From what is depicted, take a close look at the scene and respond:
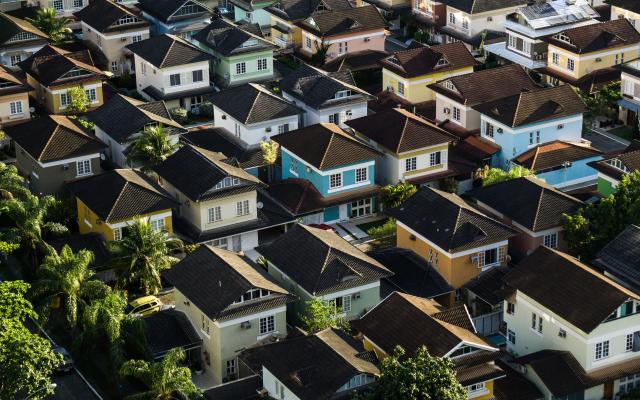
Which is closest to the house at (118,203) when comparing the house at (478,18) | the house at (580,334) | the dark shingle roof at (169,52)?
the dark shingle roof at (169,52)

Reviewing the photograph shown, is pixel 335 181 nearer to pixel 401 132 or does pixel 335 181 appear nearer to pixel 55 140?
pixel 401 132

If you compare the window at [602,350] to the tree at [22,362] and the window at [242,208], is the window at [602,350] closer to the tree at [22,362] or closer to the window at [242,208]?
the window at [242,208]

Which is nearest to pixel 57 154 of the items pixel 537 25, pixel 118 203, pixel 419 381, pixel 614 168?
pixel 118 203

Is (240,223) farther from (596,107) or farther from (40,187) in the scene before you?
(596,107)

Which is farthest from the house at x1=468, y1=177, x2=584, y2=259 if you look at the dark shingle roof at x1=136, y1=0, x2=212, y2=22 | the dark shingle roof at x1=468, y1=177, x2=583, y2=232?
the dark shingle roof at x1=136, y1=0, x2=212, y2=22

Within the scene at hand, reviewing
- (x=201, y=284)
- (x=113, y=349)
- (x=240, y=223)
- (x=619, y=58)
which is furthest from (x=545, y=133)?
(x=113, y=349)
